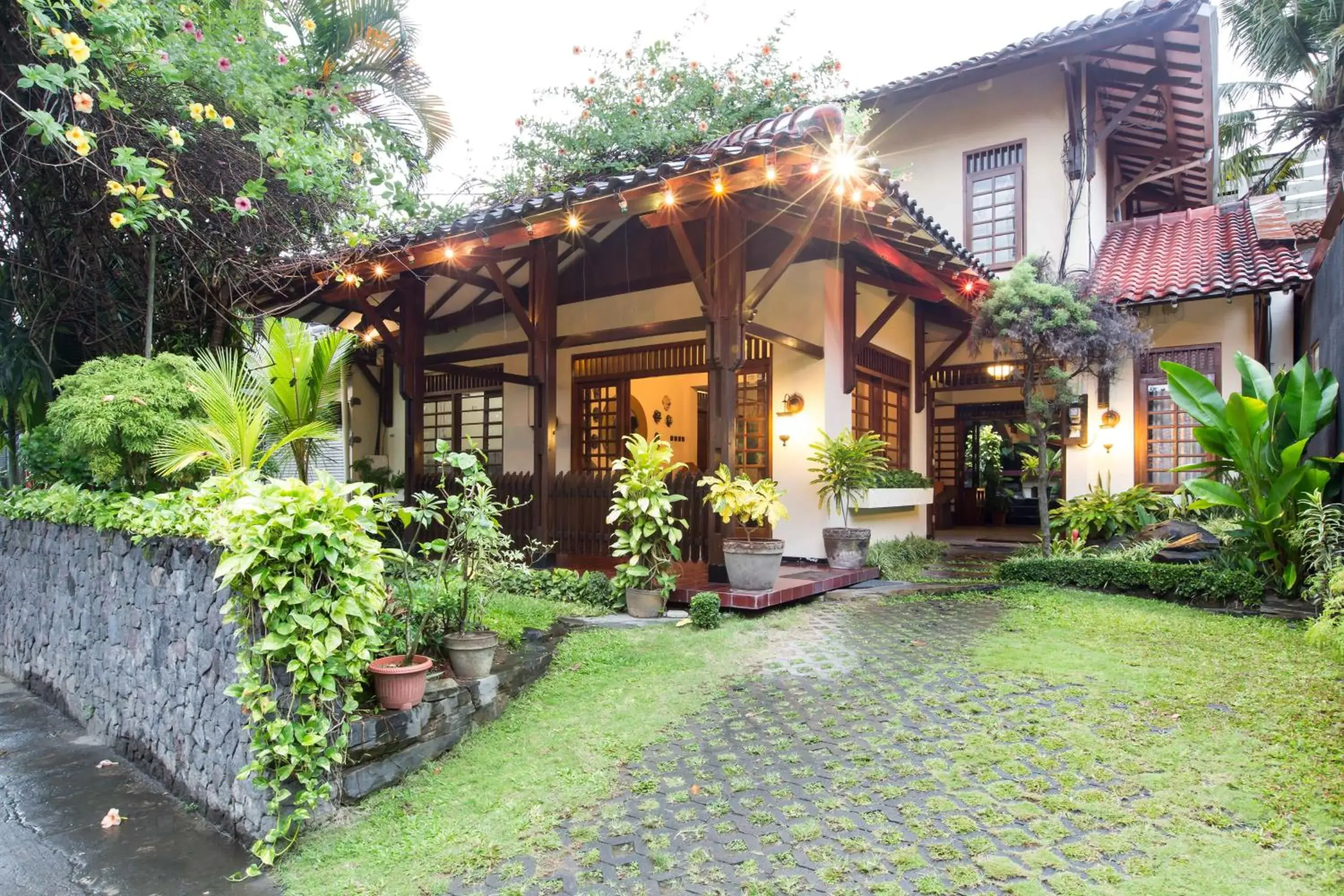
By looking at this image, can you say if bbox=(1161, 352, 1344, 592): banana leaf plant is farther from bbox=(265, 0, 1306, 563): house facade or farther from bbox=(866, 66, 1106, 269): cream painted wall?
bbox=(866, 66, 1106, 269): cream painted wall

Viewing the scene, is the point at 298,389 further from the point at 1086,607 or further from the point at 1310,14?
the point at 1310,14

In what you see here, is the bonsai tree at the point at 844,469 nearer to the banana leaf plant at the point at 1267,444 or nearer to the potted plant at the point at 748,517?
the potted plant at the point at 748,517

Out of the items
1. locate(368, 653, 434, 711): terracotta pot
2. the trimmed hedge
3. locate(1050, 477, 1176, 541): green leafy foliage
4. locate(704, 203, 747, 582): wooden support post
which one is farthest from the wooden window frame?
locate(368, 653, 434, 711): terracotta pot

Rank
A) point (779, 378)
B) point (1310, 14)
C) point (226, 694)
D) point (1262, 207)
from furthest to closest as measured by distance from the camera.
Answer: point (1310, 14) < point (1262, 207) < point (779, 378) < point (226, 694)

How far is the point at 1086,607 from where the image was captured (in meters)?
6.56

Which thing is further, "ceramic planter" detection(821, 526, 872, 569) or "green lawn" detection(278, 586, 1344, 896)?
"ceramic planter" detection(821, 526, 872, 569)

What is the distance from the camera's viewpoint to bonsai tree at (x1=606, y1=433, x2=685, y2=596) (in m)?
6.12

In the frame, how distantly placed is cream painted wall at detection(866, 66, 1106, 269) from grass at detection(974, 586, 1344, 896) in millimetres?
6130

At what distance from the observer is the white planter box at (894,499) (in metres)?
8.37

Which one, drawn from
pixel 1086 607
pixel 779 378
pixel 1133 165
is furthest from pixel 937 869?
pixel 1133 165

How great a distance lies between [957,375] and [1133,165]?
15.9 ft

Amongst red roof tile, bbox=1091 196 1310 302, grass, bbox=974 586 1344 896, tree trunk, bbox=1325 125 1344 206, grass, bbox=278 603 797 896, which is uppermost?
tree trunk, bbox=1325 125 1344 206

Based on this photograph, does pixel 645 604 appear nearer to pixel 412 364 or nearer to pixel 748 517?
pixel 748 517

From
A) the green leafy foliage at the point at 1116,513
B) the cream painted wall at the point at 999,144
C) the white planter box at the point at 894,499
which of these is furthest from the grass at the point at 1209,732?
the cream painted wall at the point at 999,144
